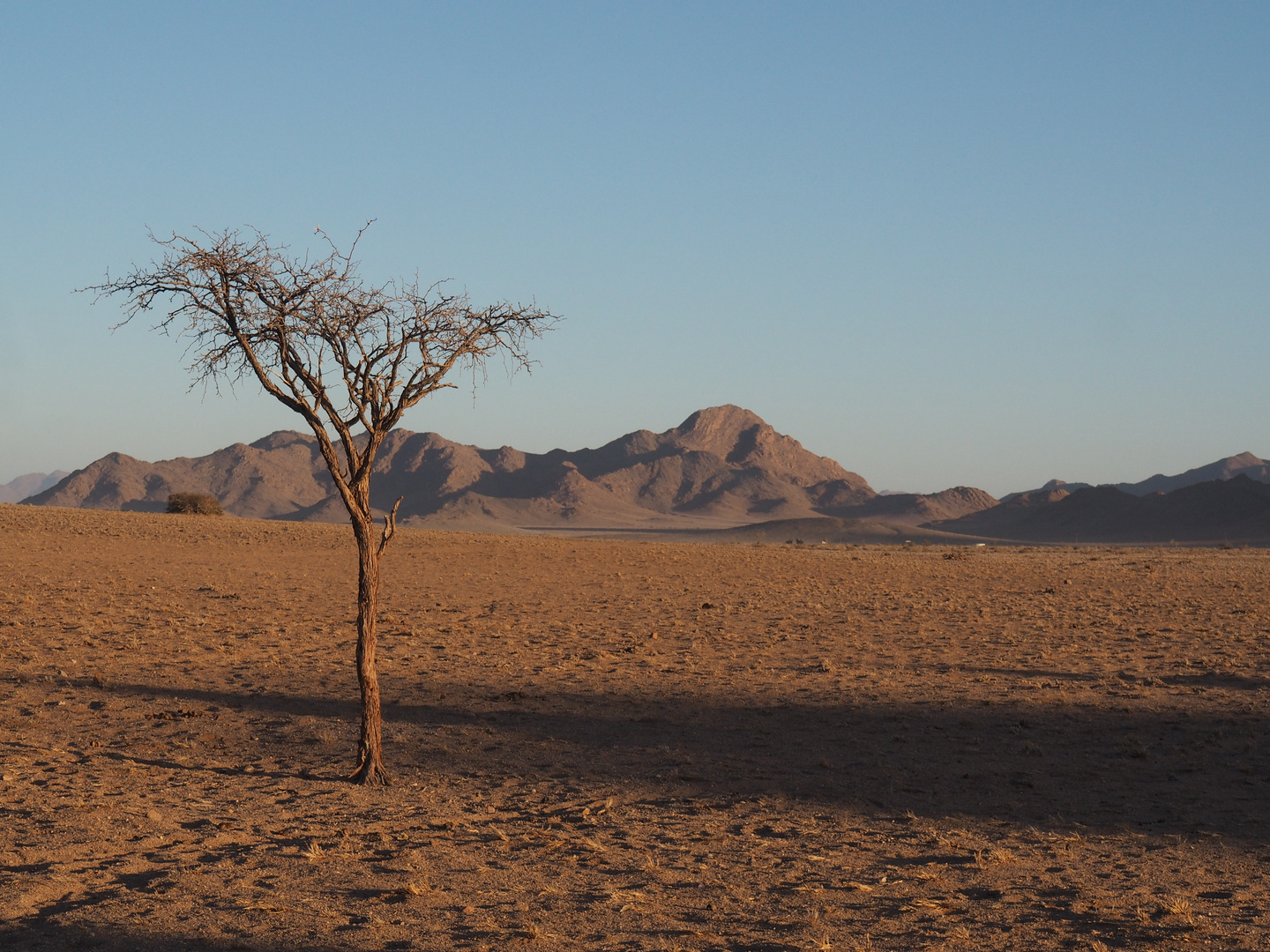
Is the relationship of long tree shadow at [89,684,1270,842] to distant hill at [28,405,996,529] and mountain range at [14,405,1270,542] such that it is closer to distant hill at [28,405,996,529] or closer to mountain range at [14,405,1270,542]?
mountain range at [14,405,1270,542]

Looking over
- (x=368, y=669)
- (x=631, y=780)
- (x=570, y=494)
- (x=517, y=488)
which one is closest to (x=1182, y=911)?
(x=631, y=780)

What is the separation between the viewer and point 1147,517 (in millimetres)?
121812

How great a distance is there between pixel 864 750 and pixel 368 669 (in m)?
5.09

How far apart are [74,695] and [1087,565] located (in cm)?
3756

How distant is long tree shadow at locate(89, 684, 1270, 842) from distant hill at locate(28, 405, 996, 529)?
138921mm

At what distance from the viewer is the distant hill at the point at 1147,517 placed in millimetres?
111625

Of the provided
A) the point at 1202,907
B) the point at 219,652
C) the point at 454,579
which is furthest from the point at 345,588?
the point at 1202,907

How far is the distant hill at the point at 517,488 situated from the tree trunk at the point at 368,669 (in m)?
143

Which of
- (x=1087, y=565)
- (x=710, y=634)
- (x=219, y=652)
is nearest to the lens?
(x=219, y=652)

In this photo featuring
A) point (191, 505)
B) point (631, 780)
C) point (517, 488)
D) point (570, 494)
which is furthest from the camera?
point (517, 488)

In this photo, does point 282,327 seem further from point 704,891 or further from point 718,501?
point 718,501

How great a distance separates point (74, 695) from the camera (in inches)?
522

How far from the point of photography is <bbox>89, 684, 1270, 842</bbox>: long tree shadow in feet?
31.0

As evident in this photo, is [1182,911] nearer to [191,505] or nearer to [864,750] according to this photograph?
[864,750]
